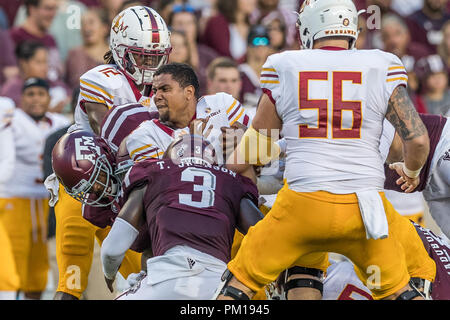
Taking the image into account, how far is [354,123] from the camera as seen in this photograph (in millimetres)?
4297

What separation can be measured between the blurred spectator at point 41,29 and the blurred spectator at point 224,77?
1.92 m

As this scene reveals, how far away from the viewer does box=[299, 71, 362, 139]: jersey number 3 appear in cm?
428

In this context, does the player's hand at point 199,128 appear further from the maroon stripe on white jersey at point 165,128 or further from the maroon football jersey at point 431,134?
the maroon football jersey at point 431,134

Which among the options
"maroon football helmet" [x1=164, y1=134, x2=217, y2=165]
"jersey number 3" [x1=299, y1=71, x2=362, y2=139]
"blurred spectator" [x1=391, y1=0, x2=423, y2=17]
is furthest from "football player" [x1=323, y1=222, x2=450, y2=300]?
"blurred spectator" [x1=391, y1=0, x2=423, y2=17]

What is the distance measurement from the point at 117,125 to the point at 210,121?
0.56 meters

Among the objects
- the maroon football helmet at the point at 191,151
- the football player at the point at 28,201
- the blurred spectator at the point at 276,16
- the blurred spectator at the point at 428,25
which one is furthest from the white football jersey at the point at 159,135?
the blurred spectator at the point at 428,25

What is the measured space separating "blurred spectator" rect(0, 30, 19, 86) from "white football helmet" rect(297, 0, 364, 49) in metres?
5.20

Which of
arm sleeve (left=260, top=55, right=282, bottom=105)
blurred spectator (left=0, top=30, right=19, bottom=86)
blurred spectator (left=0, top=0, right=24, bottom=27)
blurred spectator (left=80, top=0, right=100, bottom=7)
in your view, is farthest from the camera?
blurred spectator (left=80, top=0, right=100, bottom=7)

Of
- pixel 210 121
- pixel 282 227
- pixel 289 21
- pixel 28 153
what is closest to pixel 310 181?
pixel 282 227

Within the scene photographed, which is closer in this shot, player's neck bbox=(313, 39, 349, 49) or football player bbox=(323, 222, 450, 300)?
player's neck bbox=(313, 39, 349, 49)

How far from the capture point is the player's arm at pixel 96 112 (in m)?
5.93

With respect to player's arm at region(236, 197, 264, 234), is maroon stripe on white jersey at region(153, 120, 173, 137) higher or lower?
higher

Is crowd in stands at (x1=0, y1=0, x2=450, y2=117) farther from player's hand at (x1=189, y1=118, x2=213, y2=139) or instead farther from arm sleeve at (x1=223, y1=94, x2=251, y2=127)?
player's hand at (x1=189, y1=118, x2=213, y2=139)
